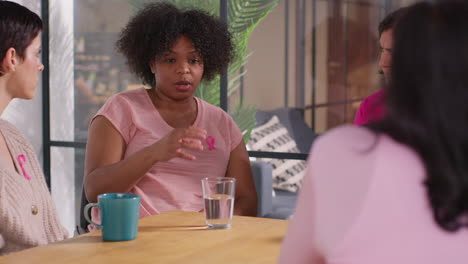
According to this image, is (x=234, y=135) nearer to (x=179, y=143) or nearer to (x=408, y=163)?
(x=179, y=143)

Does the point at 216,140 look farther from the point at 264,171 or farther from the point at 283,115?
the point at 283,115

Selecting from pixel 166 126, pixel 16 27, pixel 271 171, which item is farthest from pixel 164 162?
pixel 271 171

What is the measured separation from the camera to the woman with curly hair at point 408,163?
2.05 feet

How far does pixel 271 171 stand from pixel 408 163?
2711 mm

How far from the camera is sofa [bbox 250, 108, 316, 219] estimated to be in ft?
10.7

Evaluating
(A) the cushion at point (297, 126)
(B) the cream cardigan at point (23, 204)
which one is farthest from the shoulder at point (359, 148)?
(A) the cushion at point (297, 126)

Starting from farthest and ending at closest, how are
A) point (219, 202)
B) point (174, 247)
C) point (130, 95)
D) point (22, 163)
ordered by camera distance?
point (130, 95) < point (22, 163) < point (219, 202) < point (174, 247)

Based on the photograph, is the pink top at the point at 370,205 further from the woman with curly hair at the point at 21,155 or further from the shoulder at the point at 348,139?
the woman with curly hair at the point at 21,155

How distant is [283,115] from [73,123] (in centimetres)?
160

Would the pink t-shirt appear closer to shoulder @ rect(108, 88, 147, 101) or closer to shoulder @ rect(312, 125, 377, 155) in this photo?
shoulder @ rect(108, 88, 147, 101)

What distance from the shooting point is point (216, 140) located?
2.25 meters

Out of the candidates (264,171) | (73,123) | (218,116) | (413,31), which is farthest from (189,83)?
(73,123)

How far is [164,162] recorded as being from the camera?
2.15 meters

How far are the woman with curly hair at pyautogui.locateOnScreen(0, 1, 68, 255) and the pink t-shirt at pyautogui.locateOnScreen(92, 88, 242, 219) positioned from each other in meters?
0.35
